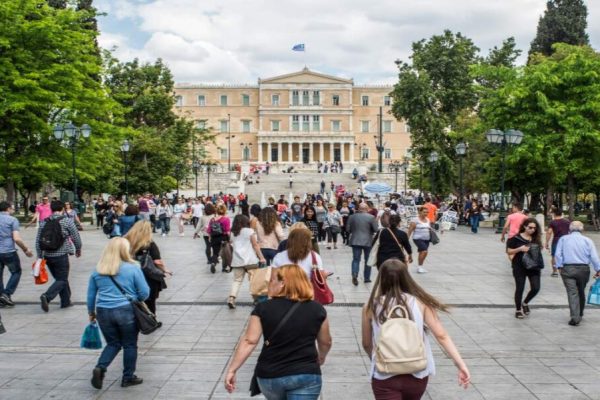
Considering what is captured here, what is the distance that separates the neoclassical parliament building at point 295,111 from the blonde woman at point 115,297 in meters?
101

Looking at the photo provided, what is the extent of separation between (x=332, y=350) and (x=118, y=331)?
2818mm

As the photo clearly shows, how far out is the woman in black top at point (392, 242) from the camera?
11.3 metres

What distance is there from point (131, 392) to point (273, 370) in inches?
116

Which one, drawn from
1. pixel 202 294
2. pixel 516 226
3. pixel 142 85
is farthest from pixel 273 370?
pixel 142 85

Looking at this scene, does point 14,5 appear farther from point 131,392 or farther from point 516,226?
point 131,392

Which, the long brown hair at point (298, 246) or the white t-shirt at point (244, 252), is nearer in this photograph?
the long brown hair at point (298, 246)

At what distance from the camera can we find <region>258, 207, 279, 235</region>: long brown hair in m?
10.6

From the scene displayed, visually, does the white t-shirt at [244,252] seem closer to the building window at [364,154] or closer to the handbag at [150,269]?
the handbag at [150,269]

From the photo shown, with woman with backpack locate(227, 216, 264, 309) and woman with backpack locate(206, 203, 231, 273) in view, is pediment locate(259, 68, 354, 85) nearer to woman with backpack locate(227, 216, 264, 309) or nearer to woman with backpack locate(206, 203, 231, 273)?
woman with backpack locate(206, 203, 231, 273)

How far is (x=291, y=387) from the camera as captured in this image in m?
4.07

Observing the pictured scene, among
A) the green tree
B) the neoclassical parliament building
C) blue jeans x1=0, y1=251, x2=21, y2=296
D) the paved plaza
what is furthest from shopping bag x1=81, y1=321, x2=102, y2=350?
the neoclassical parliament building

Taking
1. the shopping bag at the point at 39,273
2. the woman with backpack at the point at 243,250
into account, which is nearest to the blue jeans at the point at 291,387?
the woman with backpack at the point at 243,250

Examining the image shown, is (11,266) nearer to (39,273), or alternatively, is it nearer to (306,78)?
(39,273)

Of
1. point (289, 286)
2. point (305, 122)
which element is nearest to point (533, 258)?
point (289, 286)
